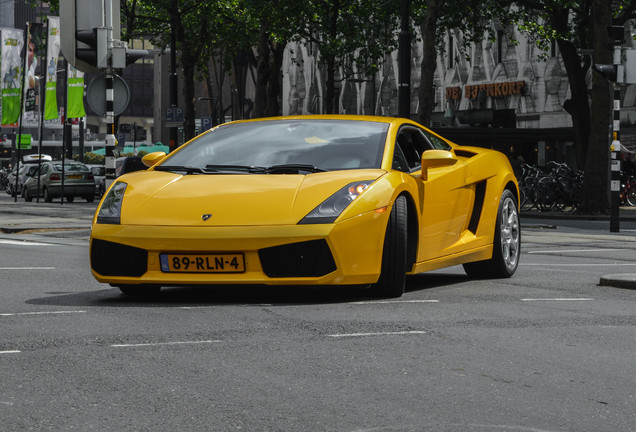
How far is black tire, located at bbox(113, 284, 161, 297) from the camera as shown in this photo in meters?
8.88

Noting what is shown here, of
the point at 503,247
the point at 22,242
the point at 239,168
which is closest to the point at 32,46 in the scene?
the point at 22,242

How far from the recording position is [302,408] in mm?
4957

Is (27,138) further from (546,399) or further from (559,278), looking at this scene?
(546,399)

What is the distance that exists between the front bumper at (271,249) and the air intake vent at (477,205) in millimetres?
1877

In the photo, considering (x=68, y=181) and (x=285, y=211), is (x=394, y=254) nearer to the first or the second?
(x=285, y=211)

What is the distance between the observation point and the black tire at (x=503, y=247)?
10.6m

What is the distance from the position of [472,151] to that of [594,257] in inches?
184

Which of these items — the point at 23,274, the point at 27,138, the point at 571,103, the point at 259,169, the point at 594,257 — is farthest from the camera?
the point at 27,138

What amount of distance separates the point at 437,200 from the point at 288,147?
4.00ft

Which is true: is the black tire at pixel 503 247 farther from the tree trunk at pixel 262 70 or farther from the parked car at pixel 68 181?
the parked car at pixel 68 181

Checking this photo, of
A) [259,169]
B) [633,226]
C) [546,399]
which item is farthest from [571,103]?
[546,399]

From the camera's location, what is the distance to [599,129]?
2908 centimetres

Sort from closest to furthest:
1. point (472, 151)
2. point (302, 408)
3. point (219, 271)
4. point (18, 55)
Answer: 1. point (302, 408)
2. point (219, 271)
3. point (472, 151)
4. point (18, 55)

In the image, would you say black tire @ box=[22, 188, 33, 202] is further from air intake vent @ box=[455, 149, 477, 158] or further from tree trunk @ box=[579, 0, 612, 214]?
air intake vent @ box=[455, 149, 477, 158]
